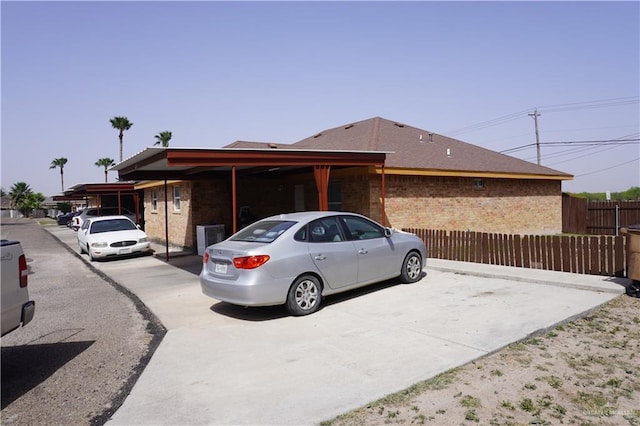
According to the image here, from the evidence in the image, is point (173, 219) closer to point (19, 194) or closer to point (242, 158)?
point (242, 158)

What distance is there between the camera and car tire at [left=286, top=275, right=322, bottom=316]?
21.3ft

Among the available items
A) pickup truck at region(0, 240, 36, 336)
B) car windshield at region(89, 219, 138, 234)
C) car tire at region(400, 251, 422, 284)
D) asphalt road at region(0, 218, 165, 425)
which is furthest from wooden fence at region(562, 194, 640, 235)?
pickup truck at region(0, 240, 36, 336)

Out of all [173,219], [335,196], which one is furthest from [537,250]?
[173,219]

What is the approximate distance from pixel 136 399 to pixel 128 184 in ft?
→ 70.7

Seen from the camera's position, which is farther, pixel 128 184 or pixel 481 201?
pixel 128 184

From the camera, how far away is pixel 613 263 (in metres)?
8.25

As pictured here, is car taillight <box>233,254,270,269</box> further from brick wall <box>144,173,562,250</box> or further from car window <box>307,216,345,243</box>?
brick wall <box>144,173,562,250</box>

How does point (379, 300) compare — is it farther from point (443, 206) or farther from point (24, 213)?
point (24, 213)

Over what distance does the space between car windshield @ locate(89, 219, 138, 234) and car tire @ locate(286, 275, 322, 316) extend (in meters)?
11.5

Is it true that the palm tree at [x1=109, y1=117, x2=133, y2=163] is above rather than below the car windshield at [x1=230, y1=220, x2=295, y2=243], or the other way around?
above

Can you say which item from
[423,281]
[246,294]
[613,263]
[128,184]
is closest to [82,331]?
[246,294]

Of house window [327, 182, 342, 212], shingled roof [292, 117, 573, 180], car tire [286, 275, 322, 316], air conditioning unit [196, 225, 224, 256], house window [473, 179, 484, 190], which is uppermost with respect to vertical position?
shingled roof [292, 117, 573, 180]

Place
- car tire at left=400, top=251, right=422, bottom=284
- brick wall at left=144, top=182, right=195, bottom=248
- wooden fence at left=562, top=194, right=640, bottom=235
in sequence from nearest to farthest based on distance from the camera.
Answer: car tire at left=400, top=251, right=422, bottom=284 < brick wall at left=144, top=182, right=195, bottom=248 < wooden fence at left=562, top=194, right=640, bottom=235

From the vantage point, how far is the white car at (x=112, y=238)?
14602 millimetres
